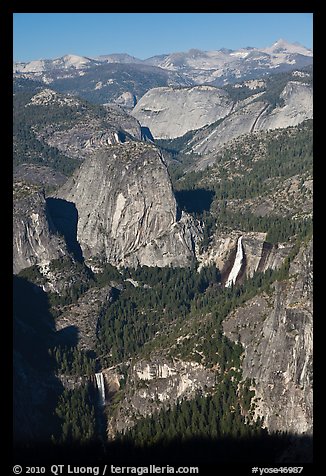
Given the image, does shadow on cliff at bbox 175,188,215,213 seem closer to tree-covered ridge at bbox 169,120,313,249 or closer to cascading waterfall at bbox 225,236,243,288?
tree-covered ridge at bbox 169,120,313,249

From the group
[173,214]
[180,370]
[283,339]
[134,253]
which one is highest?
[173,214]

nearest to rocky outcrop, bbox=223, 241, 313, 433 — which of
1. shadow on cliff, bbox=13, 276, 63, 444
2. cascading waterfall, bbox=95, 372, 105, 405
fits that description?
cascading waterfall, bbox=95, 372, 105, 405

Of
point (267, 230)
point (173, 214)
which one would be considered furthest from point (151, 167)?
point (267, 230)

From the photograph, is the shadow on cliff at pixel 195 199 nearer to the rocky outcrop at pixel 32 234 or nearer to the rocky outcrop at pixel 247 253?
the rocky outcrop at pixel 247 253

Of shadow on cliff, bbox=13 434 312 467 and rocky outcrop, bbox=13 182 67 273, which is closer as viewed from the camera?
shadow on cliff, bbox=13 434 312 467

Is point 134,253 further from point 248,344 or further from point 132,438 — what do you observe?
point 132,438

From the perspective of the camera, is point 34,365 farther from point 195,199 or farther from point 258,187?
point 258,187
